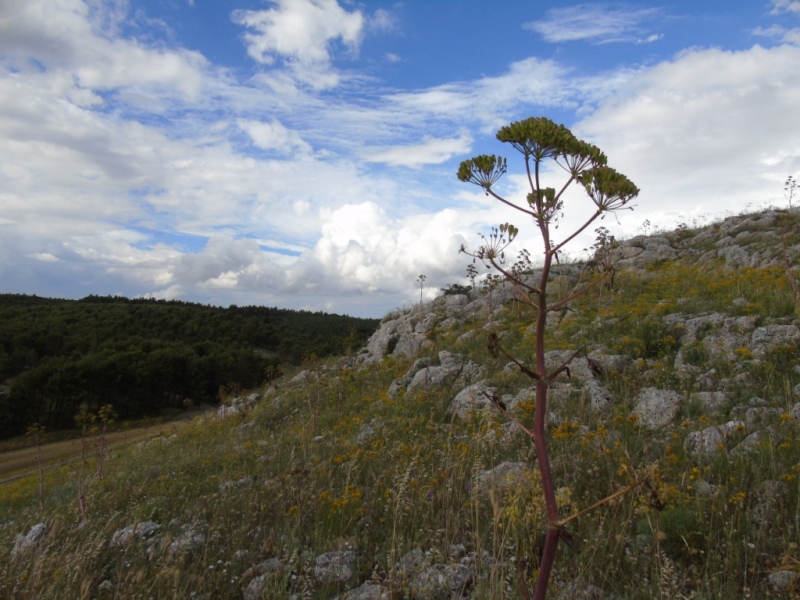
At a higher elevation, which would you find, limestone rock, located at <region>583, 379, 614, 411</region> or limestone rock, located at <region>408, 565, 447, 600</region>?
limestone rock, located at <region>583, 379, 614, 411</region>

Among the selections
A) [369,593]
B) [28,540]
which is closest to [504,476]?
[369,593]

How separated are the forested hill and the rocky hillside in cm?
1110

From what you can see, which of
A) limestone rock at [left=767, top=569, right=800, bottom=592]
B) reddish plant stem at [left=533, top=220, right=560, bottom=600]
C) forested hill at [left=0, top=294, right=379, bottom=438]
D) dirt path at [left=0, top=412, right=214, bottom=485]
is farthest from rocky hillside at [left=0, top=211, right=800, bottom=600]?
forested hill at [left=0, top=294, right=379, bottom=438]

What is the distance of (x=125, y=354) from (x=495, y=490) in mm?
41593

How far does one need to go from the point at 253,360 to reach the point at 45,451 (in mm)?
24218

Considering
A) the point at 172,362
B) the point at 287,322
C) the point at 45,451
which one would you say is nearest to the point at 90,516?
the point at 45,451

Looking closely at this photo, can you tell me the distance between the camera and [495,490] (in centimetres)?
273

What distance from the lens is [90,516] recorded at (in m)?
4.29

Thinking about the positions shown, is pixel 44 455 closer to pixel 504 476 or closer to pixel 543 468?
pixel 504 476

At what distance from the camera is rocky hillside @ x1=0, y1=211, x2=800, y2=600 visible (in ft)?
8.49

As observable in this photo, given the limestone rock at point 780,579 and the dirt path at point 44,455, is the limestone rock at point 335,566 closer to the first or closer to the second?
the limestone rock at point 780,579

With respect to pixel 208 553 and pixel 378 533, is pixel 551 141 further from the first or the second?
pixel 208 553

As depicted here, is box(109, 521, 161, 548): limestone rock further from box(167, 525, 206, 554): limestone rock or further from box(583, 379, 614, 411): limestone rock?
box(583, 379, 614, 411): limestone rock

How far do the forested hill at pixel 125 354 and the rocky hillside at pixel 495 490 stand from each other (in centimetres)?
1110
